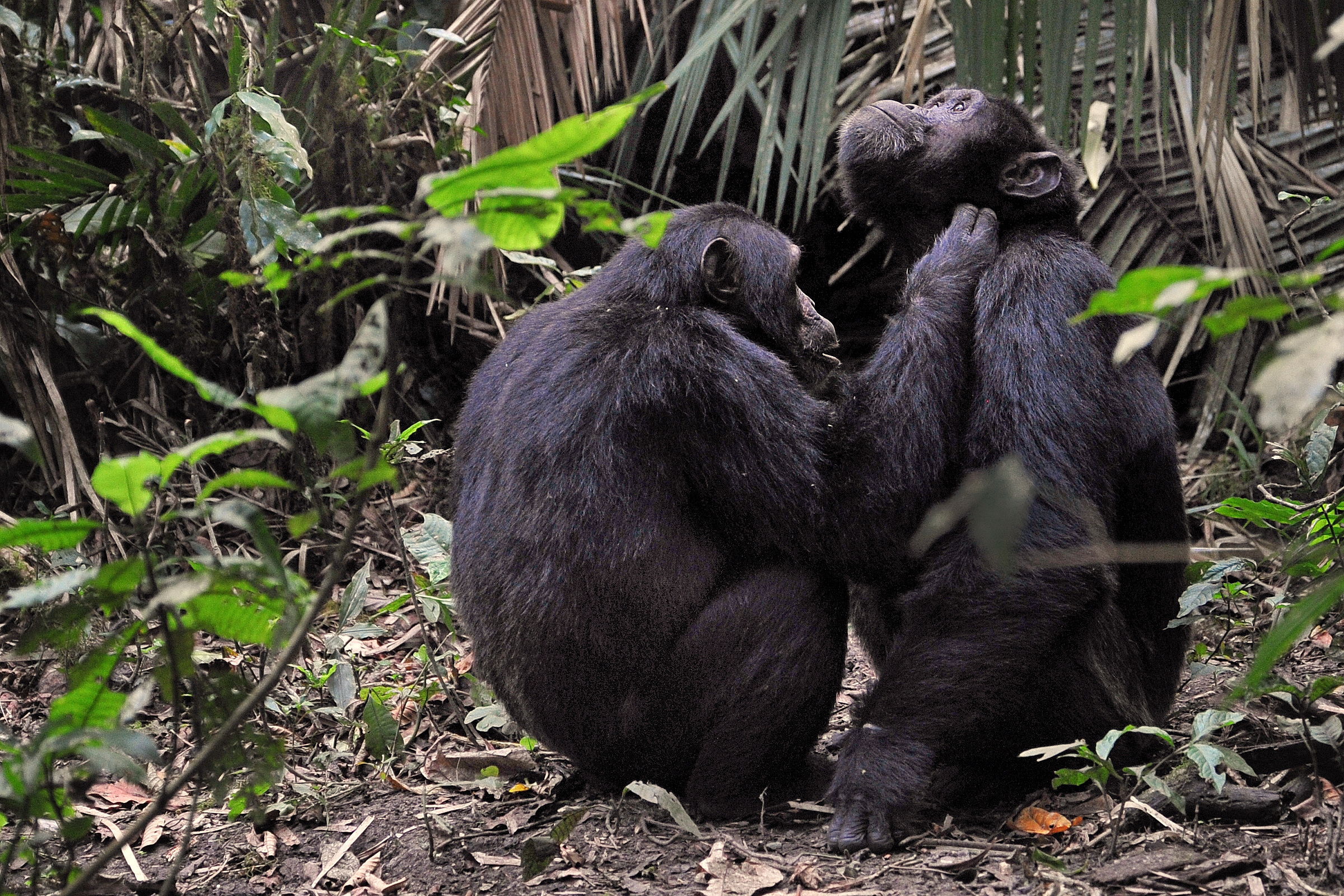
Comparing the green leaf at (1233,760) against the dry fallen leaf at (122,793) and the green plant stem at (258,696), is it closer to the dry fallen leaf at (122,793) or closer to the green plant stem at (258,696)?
the green plant stem at (258,696)

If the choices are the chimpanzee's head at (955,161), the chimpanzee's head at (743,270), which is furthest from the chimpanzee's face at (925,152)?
the chimpanzee's head at (743,270)

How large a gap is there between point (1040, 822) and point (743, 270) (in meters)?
1.73

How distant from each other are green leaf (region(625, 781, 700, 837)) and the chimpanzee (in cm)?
16

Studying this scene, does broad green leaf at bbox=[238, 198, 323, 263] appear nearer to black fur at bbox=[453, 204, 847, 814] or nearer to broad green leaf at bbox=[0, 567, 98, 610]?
black fur at bbox=[453, 204, 847, 814]

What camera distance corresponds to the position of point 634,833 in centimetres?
314

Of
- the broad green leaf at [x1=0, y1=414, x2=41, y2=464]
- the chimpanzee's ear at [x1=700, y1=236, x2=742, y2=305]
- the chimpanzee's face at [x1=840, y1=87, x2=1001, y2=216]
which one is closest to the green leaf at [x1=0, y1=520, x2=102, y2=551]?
the broad green leaf at [x1=0, y1=414, x2=41, y2=464]

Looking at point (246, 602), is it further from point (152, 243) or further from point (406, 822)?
point (152, 243)

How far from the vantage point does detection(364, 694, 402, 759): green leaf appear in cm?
359

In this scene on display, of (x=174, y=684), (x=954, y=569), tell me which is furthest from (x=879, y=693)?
(x=174, y=684)

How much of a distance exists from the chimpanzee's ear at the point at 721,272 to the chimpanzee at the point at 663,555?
0.10 meters

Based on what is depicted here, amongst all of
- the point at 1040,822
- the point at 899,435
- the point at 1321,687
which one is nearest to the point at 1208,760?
the point at 1321,687

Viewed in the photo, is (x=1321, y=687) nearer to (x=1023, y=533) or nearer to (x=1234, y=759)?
(x=1234, y=759)

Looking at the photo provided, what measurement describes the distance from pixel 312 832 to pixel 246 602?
1340mm

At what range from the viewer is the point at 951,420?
3.25 m
